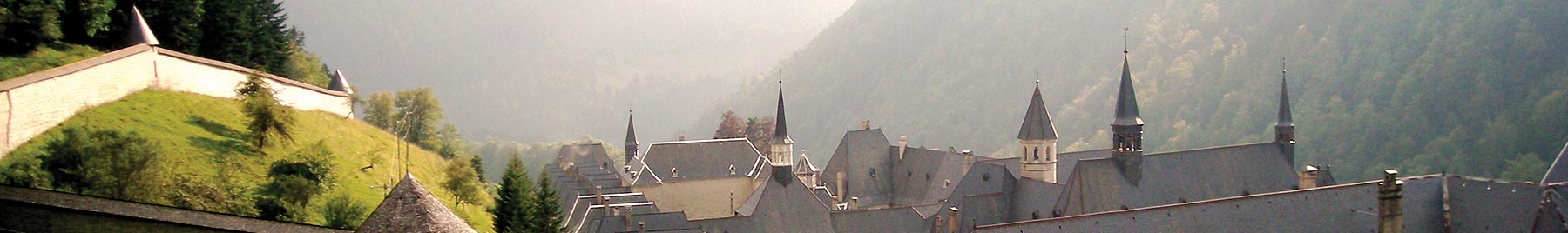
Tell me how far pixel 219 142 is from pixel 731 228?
57.7ft

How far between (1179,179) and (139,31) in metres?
38.0

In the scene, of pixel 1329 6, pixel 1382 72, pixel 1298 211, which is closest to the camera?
pixel 1298 211

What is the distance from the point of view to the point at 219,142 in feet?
112

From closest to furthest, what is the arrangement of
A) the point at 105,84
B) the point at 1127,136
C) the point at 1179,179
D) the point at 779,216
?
the point at 105,84
the point at 779,216
the point at 1127,136
the point at 1179,179

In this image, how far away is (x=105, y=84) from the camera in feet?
111

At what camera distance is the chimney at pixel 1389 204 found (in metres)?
33.2

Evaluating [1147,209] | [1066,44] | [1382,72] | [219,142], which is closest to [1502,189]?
[1147,209]

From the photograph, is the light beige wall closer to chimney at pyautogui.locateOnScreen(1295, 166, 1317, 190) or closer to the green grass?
chimney at pyautogui.locateOnScreen(1295, 166, 1317, 190)

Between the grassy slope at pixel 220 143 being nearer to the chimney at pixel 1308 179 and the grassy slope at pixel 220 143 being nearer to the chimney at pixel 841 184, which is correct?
the chimney at pixel 841 184

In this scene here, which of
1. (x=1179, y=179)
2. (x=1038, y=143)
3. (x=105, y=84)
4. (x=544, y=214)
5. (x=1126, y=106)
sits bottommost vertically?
(x=544, y=214)

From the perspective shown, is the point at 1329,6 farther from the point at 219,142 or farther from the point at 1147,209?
the point at 219,142

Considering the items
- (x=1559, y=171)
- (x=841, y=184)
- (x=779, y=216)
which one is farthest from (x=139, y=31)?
(x=1559, y=171)

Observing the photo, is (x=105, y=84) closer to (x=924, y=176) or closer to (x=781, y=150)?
(x=781, y=150)

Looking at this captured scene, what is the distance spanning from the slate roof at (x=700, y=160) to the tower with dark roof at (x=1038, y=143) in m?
15.2
